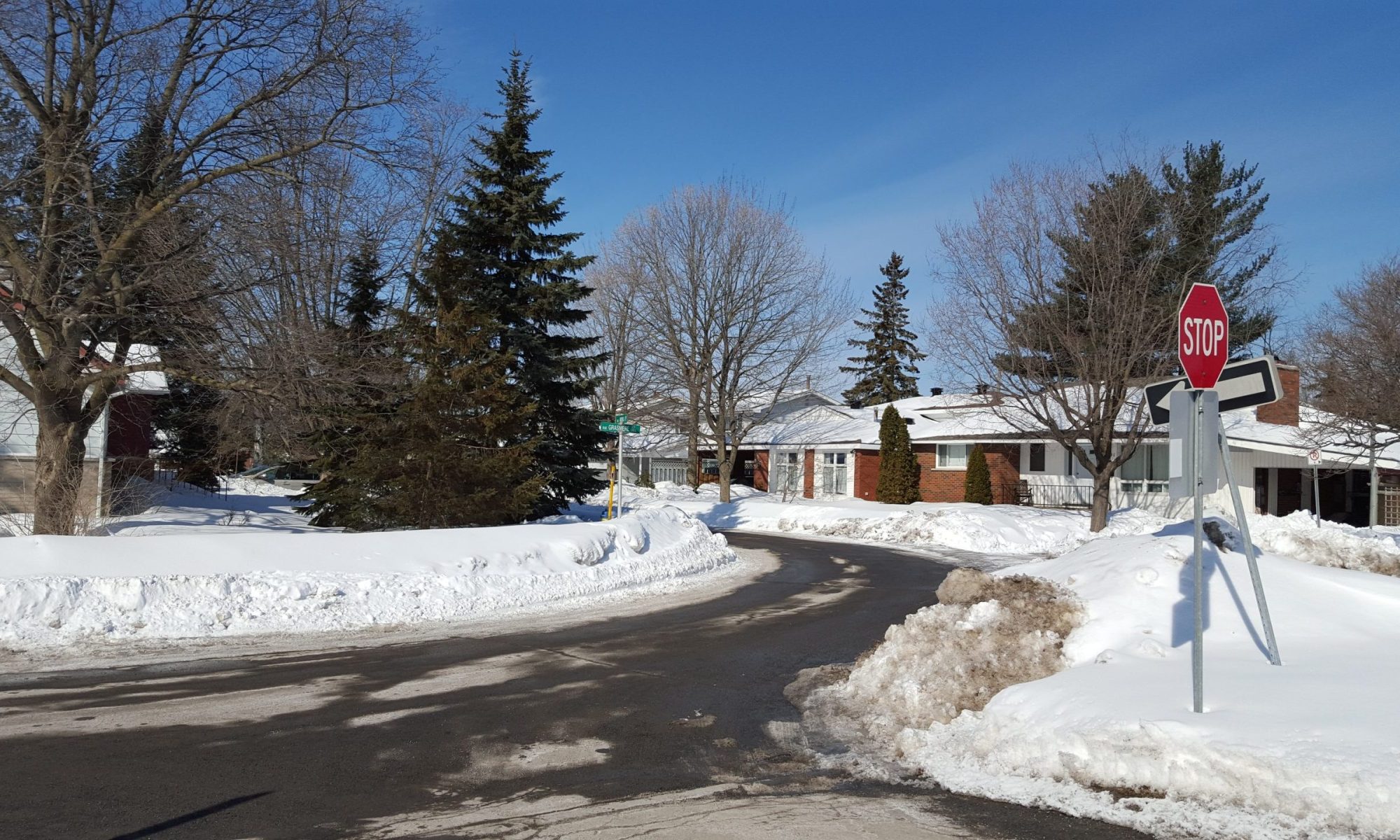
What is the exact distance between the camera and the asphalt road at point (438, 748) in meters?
5.34

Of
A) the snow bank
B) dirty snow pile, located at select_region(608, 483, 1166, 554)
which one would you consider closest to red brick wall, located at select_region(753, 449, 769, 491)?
dirty snow pile, located at select_region(608, 483, 1166, 554)

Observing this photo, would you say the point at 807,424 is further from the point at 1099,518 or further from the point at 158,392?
the point at 158,392

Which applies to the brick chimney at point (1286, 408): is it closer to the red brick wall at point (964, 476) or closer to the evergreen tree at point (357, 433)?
the red brick wall at point (964, 476)

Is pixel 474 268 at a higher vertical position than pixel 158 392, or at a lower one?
higher

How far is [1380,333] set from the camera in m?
28.6

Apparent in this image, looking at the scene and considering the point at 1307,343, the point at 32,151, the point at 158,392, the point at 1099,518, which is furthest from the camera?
the point at 1307,343

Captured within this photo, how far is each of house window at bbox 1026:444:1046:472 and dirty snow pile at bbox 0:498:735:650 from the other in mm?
25732

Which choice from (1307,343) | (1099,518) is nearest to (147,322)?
(1099,518)

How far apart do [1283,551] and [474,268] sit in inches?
763

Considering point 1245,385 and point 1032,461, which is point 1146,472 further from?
point 1245,385

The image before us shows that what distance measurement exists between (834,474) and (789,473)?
110 inches

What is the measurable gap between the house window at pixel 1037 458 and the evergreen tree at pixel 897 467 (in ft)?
14.6

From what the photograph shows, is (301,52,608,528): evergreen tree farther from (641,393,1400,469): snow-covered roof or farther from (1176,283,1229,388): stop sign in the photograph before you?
(1176,283,1229,388): stop sign

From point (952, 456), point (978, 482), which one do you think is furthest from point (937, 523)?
point (952, 456)
